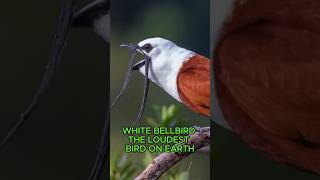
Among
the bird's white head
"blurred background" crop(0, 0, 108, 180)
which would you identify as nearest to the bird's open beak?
the bird's white head

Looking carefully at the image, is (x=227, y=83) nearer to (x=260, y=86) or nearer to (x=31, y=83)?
(x=260, y=86)

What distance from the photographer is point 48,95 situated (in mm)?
2641

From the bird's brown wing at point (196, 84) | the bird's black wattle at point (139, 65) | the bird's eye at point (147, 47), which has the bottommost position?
the bird's brown wing at point (196, 84)

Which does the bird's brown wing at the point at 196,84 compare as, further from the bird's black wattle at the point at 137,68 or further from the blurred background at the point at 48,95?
the blurred background at the point at 48,95

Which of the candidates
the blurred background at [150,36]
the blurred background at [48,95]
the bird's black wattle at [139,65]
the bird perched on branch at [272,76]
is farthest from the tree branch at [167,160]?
the bird's black wattle at [139,65]

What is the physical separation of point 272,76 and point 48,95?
1.19 m

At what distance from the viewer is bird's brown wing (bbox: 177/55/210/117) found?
2574 mm

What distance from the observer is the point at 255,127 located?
2.54m

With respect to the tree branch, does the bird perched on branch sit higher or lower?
higher

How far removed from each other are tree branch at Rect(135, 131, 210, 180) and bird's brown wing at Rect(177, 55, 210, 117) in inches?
5.0

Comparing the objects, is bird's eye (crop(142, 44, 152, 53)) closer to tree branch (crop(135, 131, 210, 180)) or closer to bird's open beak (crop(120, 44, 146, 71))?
bird's open beak (crop(120, 44, 146, 71))

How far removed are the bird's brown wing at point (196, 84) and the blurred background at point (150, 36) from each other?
4 cm

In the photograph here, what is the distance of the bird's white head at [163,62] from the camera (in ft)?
8.51

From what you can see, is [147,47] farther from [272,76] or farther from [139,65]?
[272,76]
